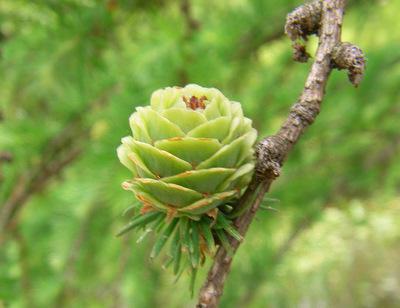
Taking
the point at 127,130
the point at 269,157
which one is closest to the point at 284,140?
the point at 269,157

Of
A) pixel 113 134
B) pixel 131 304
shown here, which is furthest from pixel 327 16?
pixel 131 304

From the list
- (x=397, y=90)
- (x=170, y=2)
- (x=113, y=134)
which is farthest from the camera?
(x=397, y=90)

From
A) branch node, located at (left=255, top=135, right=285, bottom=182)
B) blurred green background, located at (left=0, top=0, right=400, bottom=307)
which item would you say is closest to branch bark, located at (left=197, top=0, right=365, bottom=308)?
branch node, located at (left=255, top=135, right=285, bottom=182)

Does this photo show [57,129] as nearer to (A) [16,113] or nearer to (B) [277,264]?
(A) [16,113]

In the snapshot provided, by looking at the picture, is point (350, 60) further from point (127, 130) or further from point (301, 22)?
point (127, 130)

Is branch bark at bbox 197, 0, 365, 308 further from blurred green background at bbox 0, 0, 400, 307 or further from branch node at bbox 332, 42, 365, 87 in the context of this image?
blurred green background at bbox 0, 0, 400, 307

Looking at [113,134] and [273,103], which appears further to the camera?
[273,103]

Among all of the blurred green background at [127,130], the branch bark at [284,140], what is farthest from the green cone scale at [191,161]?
the blurred green background at [127,130]

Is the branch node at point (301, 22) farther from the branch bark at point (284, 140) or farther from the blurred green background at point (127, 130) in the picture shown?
the blurred green background at point (127, 130)
